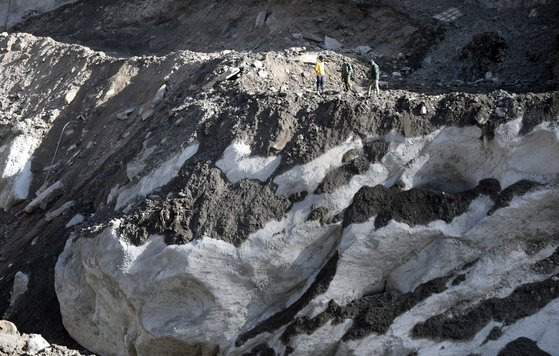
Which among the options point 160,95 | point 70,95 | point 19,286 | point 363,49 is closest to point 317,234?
point 19,286

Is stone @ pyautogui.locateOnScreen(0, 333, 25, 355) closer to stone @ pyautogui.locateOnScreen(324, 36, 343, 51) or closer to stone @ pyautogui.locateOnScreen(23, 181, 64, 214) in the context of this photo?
stone @ pyautogui.locateOnScreen(23, 181, 64, 214)

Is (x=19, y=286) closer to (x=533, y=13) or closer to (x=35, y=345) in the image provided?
(x=35, y=345)

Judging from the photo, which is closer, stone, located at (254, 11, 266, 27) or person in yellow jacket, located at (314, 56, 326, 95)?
person in yellow jacket, located at (314, 56, 326, 95)

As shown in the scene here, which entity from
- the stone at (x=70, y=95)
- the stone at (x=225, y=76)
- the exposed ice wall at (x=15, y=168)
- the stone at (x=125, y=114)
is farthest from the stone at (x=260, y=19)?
the exposed ice wall at (x=15, y=168)

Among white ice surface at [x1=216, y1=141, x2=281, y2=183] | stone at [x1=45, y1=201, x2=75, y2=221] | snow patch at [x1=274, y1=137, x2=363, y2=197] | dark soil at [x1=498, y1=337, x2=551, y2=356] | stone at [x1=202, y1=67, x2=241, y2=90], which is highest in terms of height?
stone at [x1=202, y1=67, x2=241, y2=90]

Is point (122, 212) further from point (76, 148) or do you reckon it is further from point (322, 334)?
point (76, 148)

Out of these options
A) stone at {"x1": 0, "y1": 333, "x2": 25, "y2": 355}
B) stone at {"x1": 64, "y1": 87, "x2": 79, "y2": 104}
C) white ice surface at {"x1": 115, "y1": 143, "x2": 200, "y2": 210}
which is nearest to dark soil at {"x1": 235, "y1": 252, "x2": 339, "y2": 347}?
white ice surface at {"x1": 115, "y1": 143, "x2": 200, "y2": 210}
